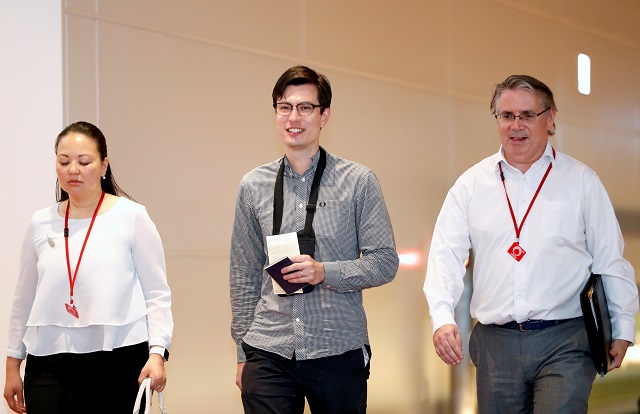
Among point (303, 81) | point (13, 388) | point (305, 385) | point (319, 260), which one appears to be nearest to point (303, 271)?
point (319, 260)

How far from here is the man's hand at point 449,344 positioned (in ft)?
11.3

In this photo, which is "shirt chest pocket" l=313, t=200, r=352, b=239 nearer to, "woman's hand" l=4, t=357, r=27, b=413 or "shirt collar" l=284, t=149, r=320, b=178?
"shirt collar" l=284, t=149, r=320, b=178

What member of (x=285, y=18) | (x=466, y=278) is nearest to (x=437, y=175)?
(x=466, y=278)

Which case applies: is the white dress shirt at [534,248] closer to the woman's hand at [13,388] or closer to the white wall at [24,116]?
the woman's hand at [13,388]

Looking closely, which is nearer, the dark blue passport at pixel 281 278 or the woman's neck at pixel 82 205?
the dark blue passport at pixel 281 278

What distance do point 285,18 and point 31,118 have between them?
1968 millimetres

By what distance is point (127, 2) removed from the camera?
15.6 feet

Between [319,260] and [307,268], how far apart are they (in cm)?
17

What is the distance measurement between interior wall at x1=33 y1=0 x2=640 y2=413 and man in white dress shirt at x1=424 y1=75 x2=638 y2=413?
69.8 inches

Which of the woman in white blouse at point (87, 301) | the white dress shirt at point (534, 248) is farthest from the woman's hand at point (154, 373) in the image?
the white dress shirt at point (534, 248)

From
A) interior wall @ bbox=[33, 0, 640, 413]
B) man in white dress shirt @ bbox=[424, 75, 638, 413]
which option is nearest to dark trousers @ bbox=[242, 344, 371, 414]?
man in white dress shirt @ bbox=[424, 75, 638, 413]

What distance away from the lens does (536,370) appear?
3492mm

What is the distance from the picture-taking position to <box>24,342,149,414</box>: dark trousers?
121 inches

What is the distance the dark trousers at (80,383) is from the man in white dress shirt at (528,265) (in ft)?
4.01
